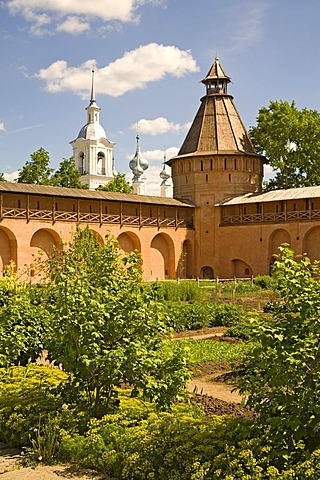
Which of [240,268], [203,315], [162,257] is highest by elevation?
[162,257]

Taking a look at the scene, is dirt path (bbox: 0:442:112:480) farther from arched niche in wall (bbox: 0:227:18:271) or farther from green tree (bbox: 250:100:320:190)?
green tree (bbox: 250:100:320:190)

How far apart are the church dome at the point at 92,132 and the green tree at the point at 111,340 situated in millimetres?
57483

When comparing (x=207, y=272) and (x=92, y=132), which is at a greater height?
(x=92, y=132)

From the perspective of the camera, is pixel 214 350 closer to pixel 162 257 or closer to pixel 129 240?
pixel 129 240

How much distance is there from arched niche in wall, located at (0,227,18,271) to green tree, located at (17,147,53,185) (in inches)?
407

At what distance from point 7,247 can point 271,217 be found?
14.9m

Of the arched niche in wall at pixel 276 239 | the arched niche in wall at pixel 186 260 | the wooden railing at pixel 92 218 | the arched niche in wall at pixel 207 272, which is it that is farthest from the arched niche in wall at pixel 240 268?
the wooden railing at pixel 92 218

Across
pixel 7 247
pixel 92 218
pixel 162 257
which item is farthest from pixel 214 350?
pixel 162 257

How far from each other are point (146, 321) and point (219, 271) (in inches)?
1210

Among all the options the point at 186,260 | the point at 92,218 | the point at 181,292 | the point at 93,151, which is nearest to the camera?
the point at 181,292

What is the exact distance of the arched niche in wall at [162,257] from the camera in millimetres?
35531

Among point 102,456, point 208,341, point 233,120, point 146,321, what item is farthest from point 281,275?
point 233,120

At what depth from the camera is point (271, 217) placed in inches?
1380

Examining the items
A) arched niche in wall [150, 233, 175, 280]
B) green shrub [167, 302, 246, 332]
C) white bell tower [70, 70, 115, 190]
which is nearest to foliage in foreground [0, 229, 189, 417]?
green shrub [167, 302, 246, 332]
